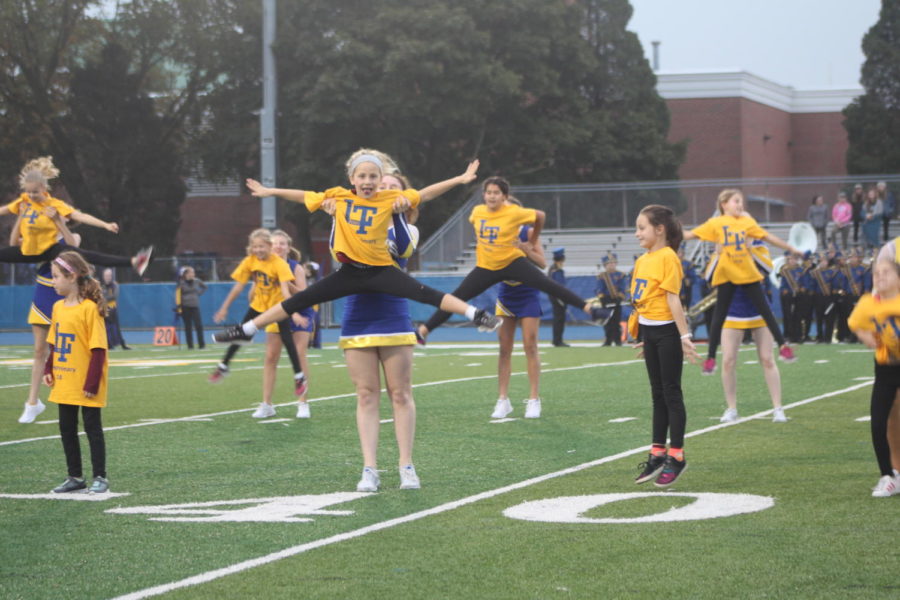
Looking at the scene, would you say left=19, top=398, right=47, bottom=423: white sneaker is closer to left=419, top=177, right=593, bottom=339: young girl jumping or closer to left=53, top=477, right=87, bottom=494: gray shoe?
left=419, top=177, right=593, bottom=339: young girl jumping

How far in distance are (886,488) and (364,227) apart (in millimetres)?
3172

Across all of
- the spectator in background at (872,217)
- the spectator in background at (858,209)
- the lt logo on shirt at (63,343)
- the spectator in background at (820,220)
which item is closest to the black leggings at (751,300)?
the lt logo on shirt at (63,343)

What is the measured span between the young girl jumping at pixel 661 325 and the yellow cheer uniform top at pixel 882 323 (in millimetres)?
1013

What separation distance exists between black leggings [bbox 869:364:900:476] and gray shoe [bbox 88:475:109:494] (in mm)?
4295

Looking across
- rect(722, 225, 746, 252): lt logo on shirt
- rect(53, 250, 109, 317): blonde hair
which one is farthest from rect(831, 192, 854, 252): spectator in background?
rect(53, 250, 109, 317): blonde hair

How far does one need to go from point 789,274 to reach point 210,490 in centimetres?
2205

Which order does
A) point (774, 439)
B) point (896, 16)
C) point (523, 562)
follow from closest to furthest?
point (523, 562), point (774, 439), point (896, 16)

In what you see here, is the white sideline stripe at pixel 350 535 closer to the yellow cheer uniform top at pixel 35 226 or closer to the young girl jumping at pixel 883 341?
Result: the young girl jumping at pixel 883 341

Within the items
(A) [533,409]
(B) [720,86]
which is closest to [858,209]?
(B) [720,86]

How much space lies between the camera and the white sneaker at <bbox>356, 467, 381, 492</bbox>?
741cm

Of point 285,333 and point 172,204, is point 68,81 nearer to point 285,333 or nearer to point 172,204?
point 172,204

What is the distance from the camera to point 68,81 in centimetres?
4694

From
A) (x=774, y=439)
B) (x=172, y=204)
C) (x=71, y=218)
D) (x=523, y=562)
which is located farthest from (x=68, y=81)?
(x=523, y=562)

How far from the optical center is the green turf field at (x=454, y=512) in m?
5.16
